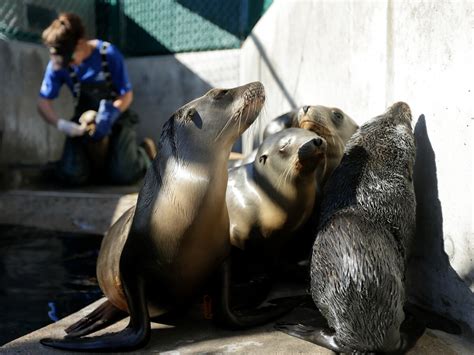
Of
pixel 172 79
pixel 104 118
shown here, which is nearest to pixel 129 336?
pixel 104 118

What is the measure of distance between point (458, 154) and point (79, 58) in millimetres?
4442

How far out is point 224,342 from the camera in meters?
2.18

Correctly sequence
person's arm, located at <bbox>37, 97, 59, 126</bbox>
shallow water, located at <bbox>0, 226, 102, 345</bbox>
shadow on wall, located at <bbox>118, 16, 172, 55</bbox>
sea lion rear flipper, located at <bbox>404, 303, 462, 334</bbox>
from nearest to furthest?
1. sea lion rear flipper, located at <bbox>404, 303, 462, 334</bbox>
2. shallow water, located at <bbox>0, 226, 102, 345</bbox>
3. person's arm, located at <bbox>37, 97, 59, 126</bbox>
4. shadow on wall, located at <bbox>118, 16, 172, 55</bbox>

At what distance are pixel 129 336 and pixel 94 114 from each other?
4.05 meters

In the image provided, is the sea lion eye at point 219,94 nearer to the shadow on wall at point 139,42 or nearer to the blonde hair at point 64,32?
the blonde hair at point 64,32

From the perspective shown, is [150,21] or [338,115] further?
[150,21]

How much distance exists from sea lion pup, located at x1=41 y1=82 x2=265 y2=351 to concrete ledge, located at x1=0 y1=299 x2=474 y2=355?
0.09 metres

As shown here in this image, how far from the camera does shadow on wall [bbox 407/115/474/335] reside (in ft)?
7.38

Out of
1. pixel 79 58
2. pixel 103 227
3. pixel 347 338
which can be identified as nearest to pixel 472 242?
pixel 347 338

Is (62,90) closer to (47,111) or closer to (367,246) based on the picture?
(47,111)

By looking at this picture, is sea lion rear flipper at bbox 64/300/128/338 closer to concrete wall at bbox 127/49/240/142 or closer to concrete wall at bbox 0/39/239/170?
concrete wall at bbox 0/39/239/170

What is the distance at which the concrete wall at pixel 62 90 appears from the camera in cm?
647

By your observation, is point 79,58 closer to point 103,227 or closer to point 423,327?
point 103,227

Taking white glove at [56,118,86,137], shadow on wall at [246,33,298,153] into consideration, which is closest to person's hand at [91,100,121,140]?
white glove at [56,118,86,137]
